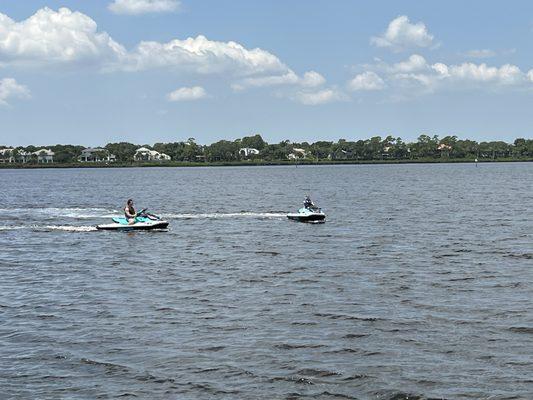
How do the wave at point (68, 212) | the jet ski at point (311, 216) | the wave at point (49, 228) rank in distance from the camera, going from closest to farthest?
1. the wave at point (49, 228)
2. the jet ski at point (311, 216)
3. the wave at point (68, 212)

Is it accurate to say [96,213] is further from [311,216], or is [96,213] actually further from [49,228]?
[311,216]

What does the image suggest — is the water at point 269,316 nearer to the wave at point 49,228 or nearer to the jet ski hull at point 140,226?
the jet ski hull at point 140,226

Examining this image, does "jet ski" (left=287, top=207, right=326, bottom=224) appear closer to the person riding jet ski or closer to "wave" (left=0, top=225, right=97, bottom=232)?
the person riding jet ski

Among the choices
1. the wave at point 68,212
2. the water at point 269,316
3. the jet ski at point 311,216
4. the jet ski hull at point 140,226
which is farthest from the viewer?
the wave at point 68,212

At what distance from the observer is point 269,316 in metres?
26.3

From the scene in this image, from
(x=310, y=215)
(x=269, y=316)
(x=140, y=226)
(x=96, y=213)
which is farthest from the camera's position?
(x=96, y=213)

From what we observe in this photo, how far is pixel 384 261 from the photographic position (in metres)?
39.0

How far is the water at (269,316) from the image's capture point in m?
19.4

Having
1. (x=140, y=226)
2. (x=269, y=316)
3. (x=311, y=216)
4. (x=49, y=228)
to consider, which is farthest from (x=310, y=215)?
(x=269, y=316)

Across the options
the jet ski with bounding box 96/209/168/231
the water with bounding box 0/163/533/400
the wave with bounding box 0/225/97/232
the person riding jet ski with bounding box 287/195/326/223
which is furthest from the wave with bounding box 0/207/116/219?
the person riding jet ski with bounding box 287/195/326/223

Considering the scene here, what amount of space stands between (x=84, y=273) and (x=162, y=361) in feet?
56.2

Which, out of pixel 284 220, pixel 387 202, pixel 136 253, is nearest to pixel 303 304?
pixel 136 253

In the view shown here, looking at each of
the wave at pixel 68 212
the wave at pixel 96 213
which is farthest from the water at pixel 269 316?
the wave at pixel 68 212

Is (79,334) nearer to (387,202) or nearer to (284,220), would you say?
(284,220)
